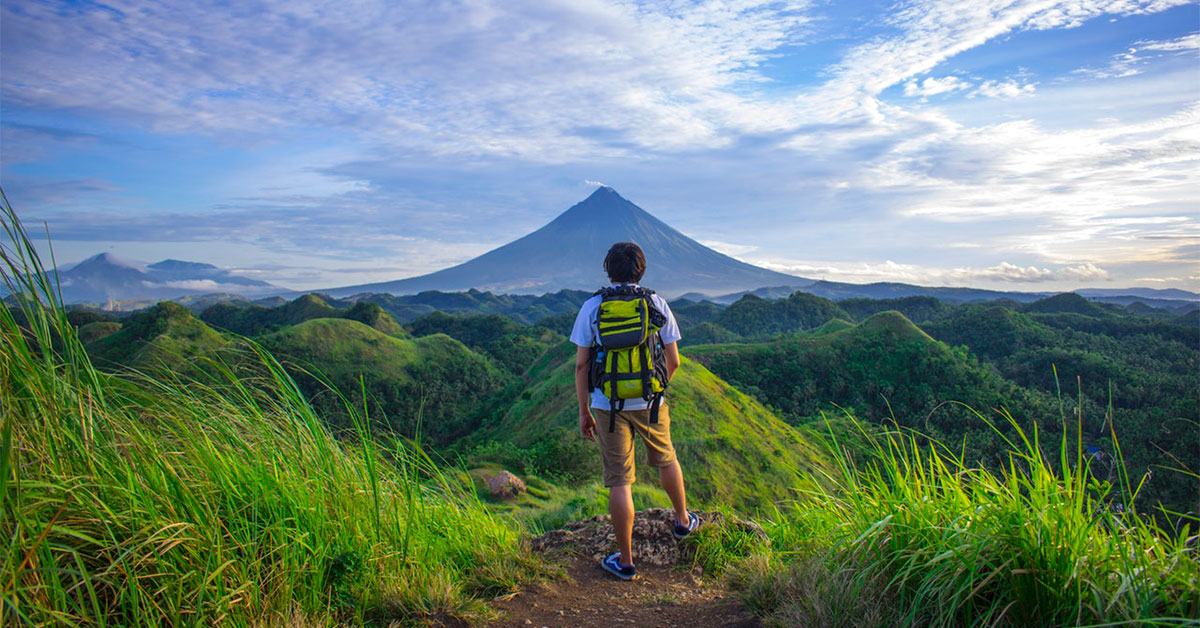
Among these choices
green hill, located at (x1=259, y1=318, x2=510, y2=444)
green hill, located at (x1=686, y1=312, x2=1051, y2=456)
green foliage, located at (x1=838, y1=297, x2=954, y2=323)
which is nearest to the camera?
green hill, located at (x1=686, y1=312, x2=1051, y2=456)

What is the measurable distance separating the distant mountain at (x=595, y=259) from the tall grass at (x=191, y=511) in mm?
130130

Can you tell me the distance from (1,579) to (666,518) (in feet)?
9.81

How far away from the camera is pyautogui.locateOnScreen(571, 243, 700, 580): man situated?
3305 mm

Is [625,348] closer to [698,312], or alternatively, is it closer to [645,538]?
[645,538]

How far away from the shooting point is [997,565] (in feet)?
6.70

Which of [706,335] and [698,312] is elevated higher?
[698,312]

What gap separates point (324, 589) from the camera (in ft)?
8.19

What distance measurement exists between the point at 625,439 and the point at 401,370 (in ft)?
134

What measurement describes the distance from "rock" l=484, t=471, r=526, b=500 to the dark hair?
27.9 ft

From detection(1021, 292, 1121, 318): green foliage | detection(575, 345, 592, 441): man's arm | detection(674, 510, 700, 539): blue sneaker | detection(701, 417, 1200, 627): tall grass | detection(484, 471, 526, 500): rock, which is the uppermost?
detection(575, 345, 592, 441): man's arm

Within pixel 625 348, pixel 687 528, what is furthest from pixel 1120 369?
pixel 625 348

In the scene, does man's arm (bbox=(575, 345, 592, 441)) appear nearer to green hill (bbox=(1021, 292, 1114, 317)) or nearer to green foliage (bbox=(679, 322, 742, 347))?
→ green foliage (bbox=(679, 322, 742, 347))

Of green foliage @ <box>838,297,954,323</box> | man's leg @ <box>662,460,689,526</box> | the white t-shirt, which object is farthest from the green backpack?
green foliage @ <box>838,297,954,323</box>

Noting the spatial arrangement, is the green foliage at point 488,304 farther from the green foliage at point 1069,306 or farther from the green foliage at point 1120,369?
Answer: the green foliage at point 1120,369
